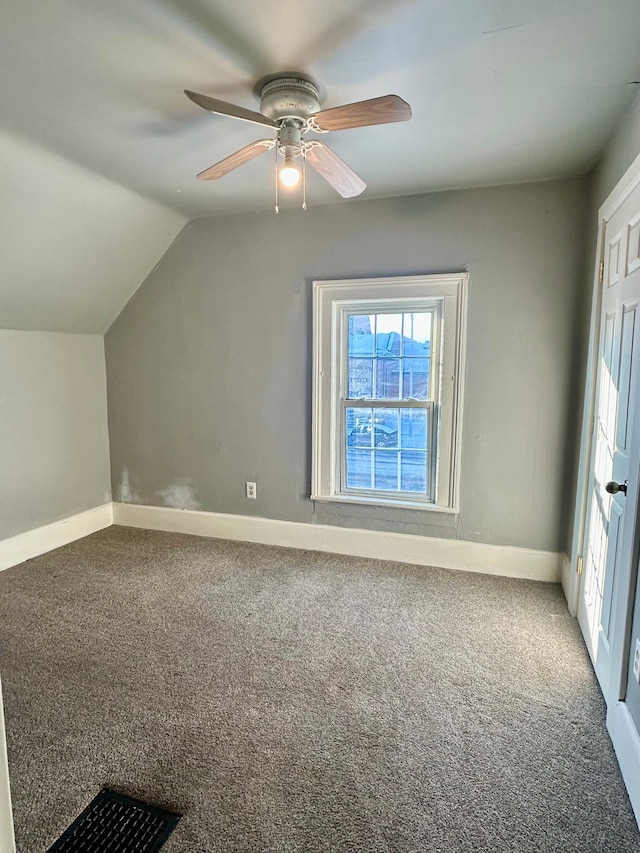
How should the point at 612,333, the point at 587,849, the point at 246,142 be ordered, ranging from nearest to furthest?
the point at 587,849 < the point at 612,333 < the point at 246,142

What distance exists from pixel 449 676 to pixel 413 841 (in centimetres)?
81

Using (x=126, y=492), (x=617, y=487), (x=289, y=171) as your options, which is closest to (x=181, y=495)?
(x=126, y=492)

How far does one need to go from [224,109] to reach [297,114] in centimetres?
33

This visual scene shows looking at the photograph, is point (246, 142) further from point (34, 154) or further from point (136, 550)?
point (136, 550)

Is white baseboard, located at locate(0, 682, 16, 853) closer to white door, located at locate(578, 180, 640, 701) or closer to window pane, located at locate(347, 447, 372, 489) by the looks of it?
white door, located at locate(578, 180, 640, 701)

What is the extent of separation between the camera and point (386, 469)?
11.0ft

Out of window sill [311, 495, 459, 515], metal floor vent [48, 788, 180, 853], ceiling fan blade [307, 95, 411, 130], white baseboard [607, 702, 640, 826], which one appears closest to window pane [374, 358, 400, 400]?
window sill [311, 495, 459, 515]

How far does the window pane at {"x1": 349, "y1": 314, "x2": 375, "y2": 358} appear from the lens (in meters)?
3.28

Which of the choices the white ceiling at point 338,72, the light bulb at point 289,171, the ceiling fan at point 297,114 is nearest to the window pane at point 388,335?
the white ceiling at point 338,72

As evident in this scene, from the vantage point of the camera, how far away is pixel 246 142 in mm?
2316

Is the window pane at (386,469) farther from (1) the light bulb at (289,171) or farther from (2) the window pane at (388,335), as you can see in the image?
(1) the light bulb at (289,171)

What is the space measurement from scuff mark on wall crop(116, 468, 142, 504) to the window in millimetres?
1606

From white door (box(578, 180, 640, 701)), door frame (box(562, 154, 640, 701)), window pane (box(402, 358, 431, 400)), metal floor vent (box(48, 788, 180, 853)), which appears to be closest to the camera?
metal floor vent (box(48, 788, 180, 853))

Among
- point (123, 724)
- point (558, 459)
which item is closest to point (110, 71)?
point (123, 724)
